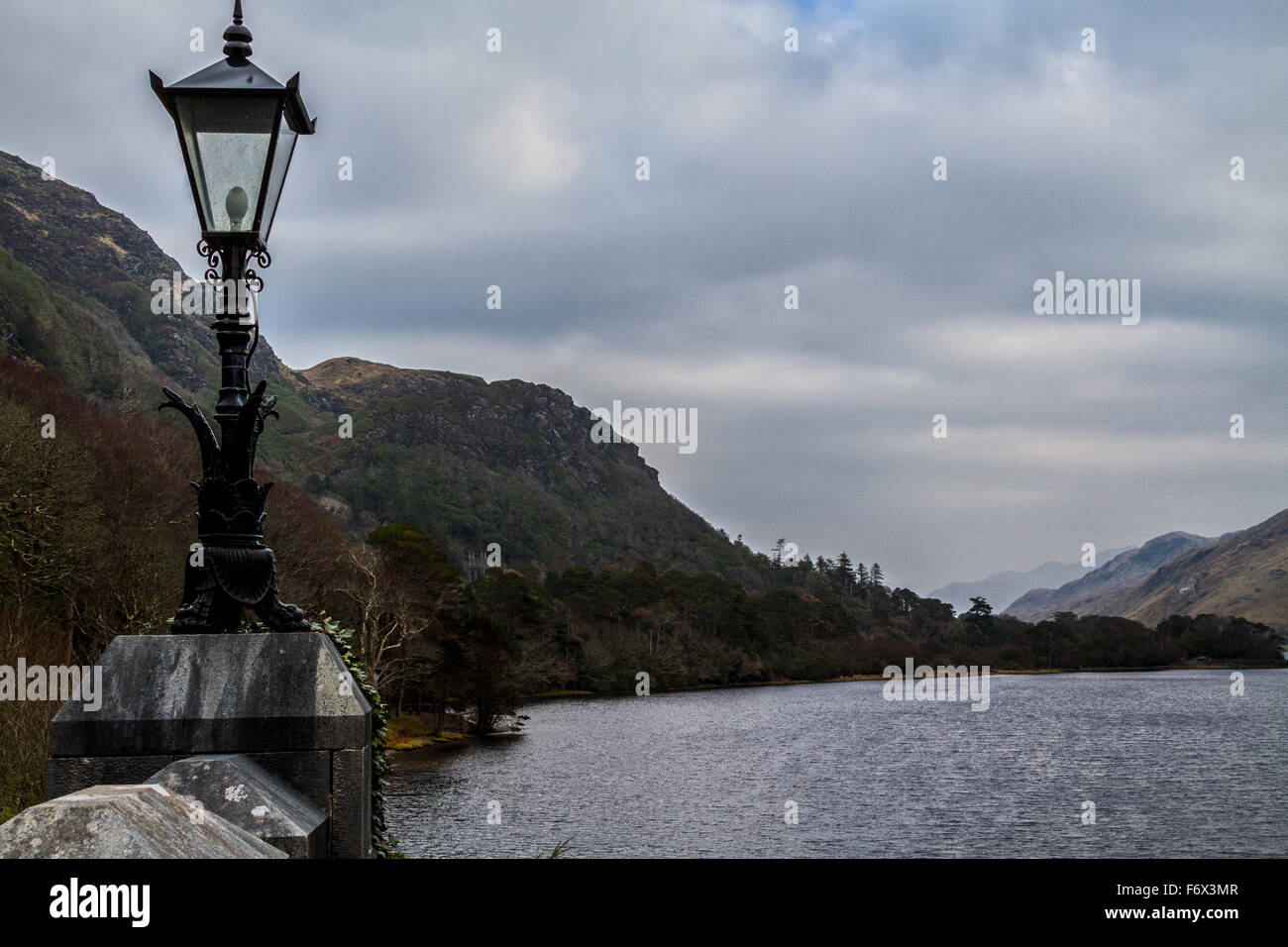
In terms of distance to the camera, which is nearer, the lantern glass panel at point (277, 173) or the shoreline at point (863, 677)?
the lantern glass panel at point (277, 173)

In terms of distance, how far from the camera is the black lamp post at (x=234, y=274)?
5637 mm

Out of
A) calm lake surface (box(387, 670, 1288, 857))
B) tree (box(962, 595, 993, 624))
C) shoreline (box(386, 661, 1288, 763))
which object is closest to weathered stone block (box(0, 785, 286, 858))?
shoreline (box(386, 661, 1288, 763))

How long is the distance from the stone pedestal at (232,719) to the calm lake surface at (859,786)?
2446 centimetres

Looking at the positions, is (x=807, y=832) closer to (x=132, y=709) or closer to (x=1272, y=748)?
(x=132, y=709)

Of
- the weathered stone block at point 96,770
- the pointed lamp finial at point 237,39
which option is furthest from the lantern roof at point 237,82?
the weathered stone block at point 96,770

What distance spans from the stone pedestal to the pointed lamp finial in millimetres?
3182

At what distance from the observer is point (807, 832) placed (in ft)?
113

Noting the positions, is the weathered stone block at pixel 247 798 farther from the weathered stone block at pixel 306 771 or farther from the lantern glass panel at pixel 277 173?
the lantern glass panel at pixel 277 173

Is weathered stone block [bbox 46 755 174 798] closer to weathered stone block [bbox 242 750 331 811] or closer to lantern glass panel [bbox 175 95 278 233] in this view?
weathered stone block [bbox 242 750 331 811]

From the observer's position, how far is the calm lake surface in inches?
1278

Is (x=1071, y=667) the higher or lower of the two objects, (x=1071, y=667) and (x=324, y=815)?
the lower

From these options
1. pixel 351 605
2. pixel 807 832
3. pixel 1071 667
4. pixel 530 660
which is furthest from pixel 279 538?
pixel 1071 667

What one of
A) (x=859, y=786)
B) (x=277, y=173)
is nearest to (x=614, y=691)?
(x=859, y=786)
